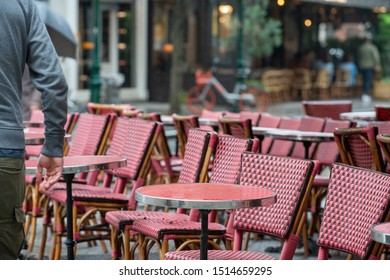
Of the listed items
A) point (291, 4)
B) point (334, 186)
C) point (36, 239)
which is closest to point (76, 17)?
point (291, 4)

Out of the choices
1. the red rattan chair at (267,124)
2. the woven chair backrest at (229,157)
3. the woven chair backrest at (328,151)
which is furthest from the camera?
the red rattan chair at (267,124)

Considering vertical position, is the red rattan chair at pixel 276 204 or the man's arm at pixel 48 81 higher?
the man's arm at pixel 48 81

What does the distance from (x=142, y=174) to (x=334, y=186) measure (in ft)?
8.66

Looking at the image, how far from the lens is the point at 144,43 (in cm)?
3375

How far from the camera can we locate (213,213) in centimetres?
767

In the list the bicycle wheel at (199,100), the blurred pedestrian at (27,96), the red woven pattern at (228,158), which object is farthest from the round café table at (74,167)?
the bicycle wheel at (199,100)

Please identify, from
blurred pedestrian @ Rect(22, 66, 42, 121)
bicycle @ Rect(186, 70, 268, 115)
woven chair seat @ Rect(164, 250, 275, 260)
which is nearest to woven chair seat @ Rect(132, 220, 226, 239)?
woven chair seat @ Rect(164, 250, 275, 260)

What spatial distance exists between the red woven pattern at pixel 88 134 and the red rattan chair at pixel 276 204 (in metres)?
3.03

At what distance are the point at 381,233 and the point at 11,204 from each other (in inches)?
62.3

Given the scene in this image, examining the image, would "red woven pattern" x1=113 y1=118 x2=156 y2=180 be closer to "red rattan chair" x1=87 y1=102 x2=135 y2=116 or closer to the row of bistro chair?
the row of bistro chair

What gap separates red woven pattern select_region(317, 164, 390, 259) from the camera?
5.69 metres

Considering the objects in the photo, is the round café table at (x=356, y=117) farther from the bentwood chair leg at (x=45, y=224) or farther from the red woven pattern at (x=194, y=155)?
the red woven pattern at (x=194, y=155)

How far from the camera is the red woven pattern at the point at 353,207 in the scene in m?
5.69

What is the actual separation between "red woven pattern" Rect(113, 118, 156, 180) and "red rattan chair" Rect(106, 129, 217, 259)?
2.49 feet
